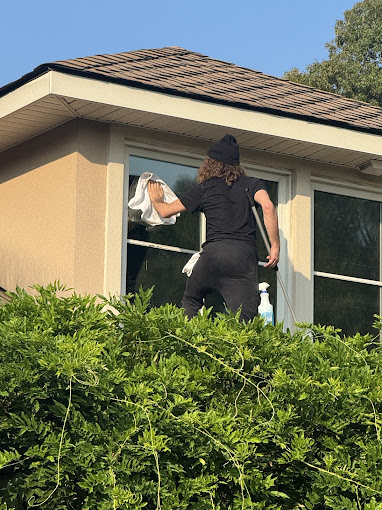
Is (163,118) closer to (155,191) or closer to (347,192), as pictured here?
(155,191)

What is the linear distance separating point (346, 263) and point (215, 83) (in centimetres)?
227

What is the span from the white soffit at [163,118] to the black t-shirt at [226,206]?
115cm

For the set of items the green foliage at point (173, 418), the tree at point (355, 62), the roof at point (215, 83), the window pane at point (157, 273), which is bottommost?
the green foliage at point (173, 418)

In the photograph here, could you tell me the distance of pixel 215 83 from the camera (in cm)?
983

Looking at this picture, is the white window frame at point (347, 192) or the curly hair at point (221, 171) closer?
the curly hair at point (221, 171)

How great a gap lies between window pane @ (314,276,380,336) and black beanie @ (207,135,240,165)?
2.69 m

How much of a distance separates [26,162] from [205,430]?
610 cm

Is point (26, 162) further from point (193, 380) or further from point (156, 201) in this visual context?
point (193, 380)

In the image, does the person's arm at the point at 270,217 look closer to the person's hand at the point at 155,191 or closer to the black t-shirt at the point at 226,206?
the black t-shirt at the point at 226,206

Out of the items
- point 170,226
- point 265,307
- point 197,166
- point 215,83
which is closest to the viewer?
point 265,307

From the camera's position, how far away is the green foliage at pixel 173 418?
3848 mm

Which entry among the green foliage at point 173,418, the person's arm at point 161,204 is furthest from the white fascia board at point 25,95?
the green foliage at point 173,418

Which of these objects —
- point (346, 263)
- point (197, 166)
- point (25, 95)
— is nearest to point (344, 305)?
point (346, 263)

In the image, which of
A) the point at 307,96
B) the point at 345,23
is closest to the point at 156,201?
the point at 307,96
